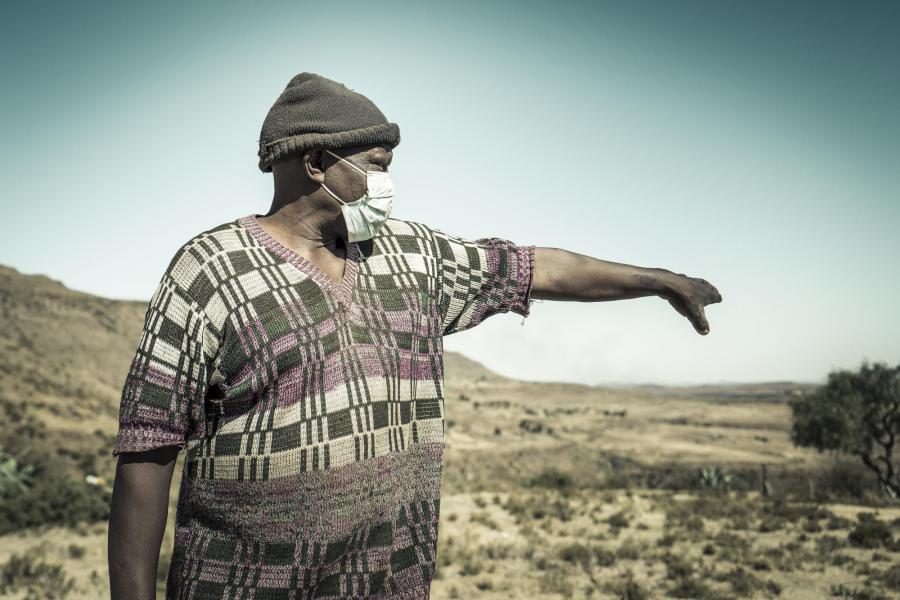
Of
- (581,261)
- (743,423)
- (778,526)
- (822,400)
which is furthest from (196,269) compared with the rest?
(743,423)

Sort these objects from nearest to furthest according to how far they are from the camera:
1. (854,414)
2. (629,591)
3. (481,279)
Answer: (481,279) < (629,591) < (854,414)

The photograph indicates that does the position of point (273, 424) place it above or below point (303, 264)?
below

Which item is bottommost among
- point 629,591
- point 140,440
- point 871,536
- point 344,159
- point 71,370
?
point 629,591

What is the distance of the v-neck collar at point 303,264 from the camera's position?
1.79 m

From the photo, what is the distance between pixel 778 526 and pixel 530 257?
15385mm

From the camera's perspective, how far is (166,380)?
1.56 metres

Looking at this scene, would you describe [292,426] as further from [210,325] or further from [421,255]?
[421,255]

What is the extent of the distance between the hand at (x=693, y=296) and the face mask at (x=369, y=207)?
987 mm

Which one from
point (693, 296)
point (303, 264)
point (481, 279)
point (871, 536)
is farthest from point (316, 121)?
point (871, 536)

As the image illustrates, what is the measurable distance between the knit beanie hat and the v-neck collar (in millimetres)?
197

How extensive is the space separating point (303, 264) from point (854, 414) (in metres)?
29.5

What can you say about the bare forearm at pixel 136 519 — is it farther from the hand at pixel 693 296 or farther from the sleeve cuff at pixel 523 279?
the hand at pixel 693 296

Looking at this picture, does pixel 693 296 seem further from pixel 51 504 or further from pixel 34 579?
pixel 51 504

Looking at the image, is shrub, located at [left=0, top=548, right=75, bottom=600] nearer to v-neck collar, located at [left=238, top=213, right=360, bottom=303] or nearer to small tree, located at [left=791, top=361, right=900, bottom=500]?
v-neck collar, located at [left=238, top=213, right=360, bottom=303]
